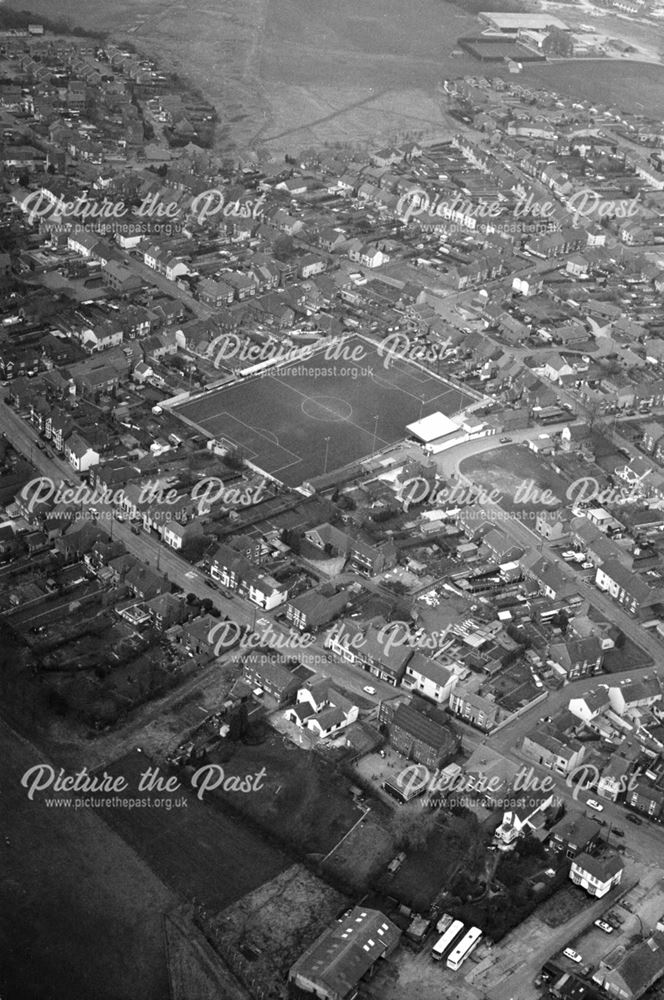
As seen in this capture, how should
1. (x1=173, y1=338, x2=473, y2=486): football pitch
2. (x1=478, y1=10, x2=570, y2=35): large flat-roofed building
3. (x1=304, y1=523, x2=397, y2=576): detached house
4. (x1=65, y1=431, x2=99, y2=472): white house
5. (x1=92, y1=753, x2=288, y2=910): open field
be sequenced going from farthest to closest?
1. (x1=478, y1=10, x2=570, y2=35): large flat-roofed building
2. (x1=173, y1=338, x2=473, y2=486): football pitch
3. (x1=65, y1=431, x2=99, y2=472): white house
4. (x1=304, y1=523, x2=397, y2=576): detached house
5. (x1=92, y1=753, x2=288, y2=910): open field

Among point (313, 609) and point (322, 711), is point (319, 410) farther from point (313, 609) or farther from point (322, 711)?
point (322, 711)

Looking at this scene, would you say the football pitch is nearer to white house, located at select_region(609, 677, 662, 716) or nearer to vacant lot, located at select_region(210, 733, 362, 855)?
vacant lot, located at select_region(210, 733, 362, 855)

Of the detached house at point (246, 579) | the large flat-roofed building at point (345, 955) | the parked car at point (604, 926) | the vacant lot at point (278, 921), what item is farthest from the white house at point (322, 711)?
the parked car at point (604, 926)

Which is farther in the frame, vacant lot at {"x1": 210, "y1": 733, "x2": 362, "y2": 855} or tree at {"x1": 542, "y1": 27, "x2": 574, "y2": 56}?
tree at {"x1": 542, "y1": 27, "x2": 574, "y2": 56}

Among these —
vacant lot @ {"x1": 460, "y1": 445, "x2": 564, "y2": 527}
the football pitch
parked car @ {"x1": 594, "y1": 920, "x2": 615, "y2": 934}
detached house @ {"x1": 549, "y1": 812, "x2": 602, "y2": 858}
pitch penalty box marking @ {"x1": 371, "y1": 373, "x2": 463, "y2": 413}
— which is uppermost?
detached house @ {"x1": 549, "y1": 812, "x2": 602, "y2": 858}

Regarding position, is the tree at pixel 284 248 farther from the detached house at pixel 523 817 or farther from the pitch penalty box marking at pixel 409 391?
the detached house at pixel 523 817

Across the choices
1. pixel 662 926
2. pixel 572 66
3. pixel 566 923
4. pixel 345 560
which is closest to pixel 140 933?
pixel 566 923

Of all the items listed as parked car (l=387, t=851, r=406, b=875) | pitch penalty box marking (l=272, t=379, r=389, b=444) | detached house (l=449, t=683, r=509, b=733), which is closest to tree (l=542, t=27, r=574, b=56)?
pitch penalty box marking (l=272, t=379, r=389, b=444)
